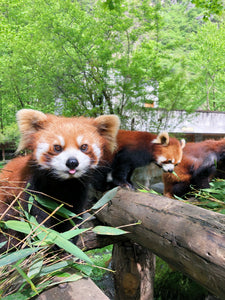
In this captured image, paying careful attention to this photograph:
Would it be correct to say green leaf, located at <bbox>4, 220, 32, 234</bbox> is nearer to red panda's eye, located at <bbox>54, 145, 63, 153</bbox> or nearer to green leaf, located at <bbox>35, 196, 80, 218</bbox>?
green leaf, located at <bbox>35, 196, 80, 218</bbox>

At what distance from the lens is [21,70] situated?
4473mm

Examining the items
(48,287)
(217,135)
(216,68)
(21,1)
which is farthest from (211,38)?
(48,287)

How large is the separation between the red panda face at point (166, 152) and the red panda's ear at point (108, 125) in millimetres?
1381

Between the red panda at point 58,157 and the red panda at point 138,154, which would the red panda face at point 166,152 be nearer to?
the red panda at point 138,154

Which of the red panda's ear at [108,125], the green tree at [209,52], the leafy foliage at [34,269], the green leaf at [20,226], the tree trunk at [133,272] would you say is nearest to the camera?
the leafy foliage at [34,269]

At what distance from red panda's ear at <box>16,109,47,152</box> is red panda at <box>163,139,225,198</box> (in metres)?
1.86

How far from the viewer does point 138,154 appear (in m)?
2.40

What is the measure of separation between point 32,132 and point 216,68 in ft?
39.5

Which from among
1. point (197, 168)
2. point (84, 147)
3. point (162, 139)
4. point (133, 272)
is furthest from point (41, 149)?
point (197, 168)

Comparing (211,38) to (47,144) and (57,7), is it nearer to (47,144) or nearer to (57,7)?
(57,7)

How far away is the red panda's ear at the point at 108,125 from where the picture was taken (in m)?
1.20

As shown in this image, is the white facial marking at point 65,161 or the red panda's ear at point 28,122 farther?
the red panda's ear at point 28,122

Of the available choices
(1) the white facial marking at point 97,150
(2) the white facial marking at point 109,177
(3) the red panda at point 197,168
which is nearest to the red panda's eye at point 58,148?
(1) the white facial marking at point 97,150

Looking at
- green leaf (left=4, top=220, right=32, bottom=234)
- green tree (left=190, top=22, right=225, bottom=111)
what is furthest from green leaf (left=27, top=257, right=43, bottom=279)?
green tree (left=190, top=22, right=225, bottom=111)
